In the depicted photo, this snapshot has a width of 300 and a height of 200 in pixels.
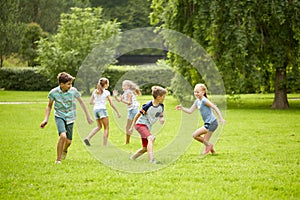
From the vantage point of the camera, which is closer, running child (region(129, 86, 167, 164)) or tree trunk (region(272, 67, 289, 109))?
running child (region(129, 86, 167, 164))

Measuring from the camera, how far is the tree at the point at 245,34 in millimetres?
19609

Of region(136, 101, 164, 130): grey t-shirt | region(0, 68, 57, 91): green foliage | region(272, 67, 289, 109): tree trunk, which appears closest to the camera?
region(136, 101, 164, 130): grey t-shirt

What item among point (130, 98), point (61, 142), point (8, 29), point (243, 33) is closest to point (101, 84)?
point (130, 98)

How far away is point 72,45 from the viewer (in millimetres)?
32875

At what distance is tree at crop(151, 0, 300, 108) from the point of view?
19.6 meters

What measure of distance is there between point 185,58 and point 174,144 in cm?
1098

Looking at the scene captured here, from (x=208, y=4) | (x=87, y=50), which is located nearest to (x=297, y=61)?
(x=208, y=4)

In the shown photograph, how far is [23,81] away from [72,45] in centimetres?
795

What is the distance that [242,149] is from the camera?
417 inches

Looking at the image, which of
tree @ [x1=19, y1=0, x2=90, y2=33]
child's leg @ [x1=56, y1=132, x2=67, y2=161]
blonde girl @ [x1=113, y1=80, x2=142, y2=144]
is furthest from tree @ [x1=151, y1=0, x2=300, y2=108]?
tree @ [x1=19, y1=0, x2=90, y2=33]

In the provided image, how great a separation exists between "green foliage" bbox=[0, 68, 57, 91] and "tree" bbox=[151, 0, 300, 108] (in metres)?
19.0

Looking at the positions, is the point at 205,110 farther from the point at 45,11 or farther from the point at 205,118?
the point at 45,11

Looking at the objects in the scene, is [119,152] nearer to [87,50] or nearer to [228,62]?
[228,62]

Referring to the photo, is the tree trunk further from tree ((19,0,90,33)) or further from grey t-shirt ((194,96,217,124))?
tree ((19,0,90,33))
